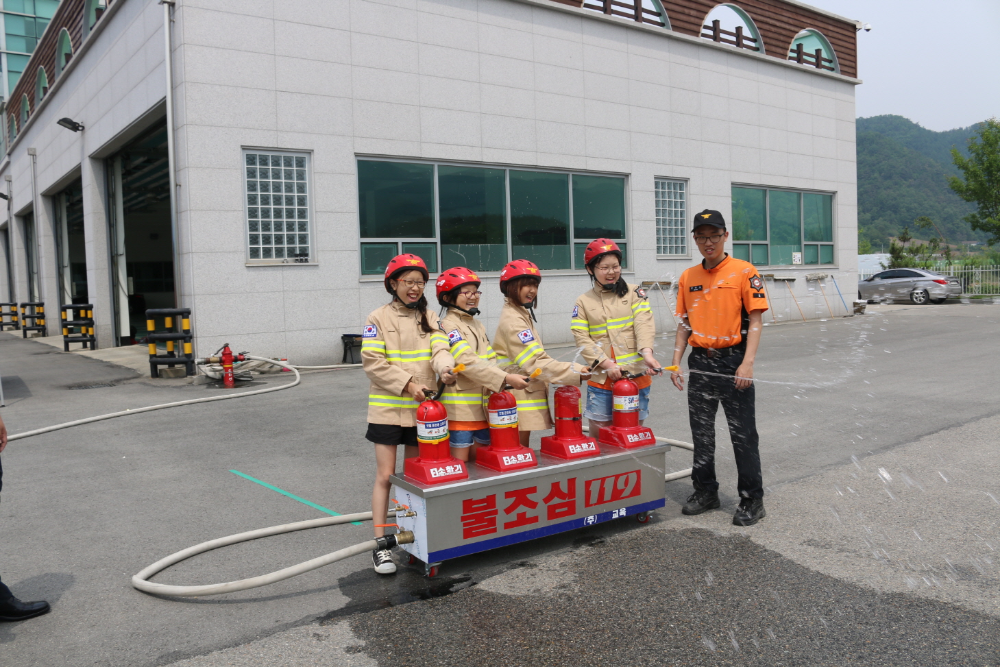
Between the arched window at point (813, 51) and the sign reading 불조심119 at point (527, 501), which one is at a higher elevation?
the arched window at point (813, 51)

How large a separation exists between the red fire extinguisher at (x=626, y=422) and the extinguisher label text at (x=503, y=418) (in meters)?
0.83

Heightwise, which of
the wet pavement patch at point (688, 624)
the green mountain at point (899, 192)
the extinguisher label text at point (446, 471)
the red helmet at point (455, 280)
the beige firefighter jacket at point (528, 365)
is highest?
the green mountain at point (899, 192)

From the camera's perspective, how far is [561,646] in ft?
11.1

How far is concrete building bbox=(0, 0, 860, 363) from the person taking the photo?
1273cm

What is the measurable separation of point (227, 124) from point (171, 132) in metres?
0.97

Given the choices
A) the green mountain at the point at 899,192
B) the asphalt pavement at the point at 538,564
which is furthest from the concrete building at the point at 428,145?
the green mountain at the point at 899,192

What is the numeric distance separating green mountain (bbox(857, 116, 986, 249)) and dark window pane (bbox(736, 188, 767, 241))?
242 ft

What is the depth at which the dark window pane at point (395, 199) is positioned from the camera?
14.1 meters

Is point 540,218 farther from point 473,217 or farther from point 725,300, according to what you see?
point 725,300

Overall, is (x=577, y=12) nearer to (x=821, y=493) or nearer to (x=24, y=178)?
(x=821, y=493)

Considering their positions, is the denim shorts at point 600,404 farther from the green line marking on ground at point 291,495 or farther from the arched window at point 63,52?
the arched window at point 63,52

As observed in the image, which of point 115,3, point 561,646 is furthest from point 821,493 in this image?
point 115,3

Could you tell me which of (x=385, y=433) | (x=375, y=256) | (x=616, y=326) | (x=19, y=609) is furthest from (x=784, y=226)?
(x=19, y=609)

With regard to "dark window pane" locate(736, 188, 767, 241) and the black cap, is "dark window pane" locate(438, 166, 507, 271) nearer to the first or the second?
"dark window pane" locate(736, 188, 767, 241)
